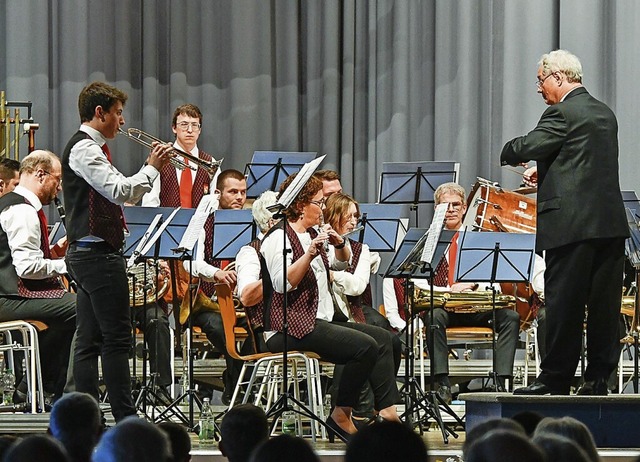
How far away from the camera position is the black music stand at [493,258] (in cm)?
652

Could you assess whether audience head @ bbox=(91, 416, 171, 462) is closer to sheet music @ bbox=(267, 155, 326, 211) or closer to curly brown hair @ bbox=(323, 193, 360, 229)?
sheet music @ bbox=(267, 155, 326, 211)

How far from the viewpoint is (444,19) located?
1004 cm

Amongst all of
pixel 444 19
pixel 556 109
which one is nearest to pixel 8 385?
pixel 556 109

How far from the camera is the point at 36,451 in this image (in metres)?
2.09

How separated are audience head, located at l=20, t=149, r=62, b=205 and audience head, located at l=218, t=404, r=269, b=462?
416cm

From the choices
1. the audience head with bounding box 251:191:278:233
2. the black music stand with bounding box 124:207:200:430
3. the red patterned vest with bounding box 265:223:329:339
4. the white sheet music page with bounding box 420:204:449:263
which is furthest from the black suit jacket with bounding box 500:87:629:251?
the black music stand with bounding box 124:207:200:430

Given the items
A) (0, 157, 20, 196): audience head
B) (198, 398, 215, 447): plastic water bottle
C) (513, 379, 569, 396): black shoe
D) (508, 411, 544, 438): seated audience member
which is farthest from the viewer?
(0, 157, 20, 196): audience head

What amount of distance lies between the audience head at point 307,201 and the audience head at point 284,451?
3893 millimetres

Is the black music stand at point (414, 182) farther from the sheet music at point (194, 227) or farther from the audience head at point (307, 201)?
the sheet music at point (194, 227)

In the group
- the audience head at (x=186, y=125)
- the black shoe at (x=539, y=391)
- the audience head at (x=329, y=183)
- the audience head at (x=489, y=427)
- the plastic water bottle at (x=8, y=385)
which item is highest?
the audience head at (x=186, y=125)

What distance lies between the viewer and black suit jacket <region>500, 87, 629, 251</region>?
5418mm

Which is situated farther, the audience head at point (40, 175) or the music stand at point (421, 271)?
the audience head at point (40, 175)

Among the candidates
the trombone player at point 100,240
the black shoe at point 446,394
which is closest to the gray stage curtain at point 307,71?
the black shoe at point 446,394

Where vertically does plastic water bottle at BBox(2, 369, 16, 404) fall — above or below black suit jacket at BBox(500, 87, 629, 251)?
below
